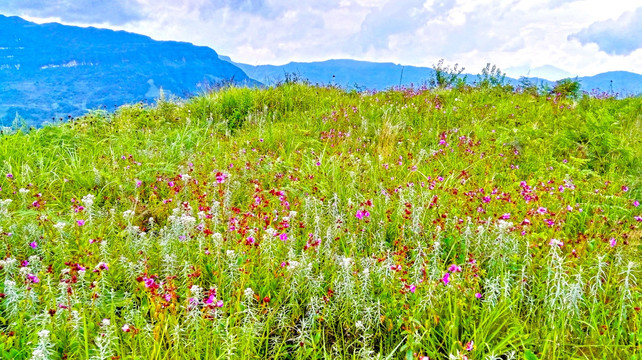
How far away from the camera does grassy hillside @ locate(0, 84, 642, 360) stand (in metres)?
1.97

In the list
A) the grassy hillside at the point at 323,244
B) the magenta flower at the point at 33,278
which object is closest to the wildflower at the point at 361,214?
the grassy hillside at the point at 323,244

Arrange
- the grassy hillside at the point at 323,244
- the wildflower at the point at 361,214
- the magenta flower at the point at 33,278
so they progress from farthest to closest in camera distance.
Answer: the wildflower at the point at 361,214, the magenta flower at the point at 33,278, the grassy hillside at the point at 323,244

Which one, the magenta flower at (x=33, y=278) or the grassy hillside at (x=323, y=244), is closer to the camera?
the grassy hillside at (x=323, y=244)

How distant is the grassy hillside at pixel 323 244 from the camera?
197cm

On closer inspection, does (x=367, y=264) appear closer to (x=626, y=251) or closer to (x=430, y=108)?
(x=626, y=251)

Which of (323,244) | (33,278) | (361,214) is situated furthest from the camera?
(361,214)

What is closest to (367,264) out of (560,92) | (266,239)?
(266,239)

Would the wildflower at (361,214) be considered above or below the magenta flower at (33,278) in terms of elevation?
above

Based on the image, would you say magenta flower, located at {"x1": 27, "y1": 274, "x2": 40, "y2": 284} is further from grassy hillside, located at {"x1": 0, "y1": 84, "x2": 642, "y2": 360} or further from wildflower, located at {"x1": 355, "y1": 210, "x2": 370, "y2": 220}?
wildflower, located at {"x1": 355, "y1": 210, "x2": 370, "y2": 220}

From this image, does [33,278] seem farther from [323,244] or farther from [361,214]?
[361,214]

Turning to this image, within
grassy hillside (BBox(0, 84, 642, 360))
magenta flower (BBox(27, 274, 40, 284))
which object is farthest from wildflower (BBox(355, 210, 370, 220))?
magenta flower (BBox(27, 274, 40, 284))

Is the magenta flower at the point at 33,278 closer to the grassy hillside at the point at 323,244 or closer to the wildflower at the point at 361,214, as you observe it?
the grassy hillside at the point at 323,244

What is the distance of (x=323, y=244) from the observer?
3014 millimetres

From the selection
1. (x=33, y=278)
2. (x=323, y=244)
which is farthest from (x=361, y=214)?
(x=33, y=278)
